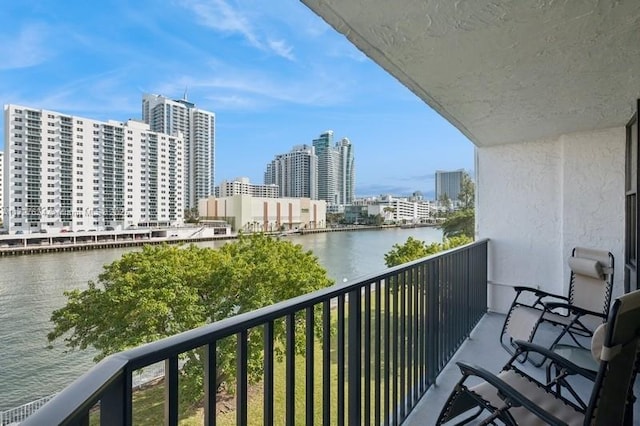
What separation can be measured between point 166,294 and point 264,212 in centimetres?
1731

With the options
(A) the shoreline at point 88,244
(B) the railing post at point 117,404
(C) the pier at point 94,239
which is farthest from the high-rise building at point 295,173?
(B) the railing post at point 117,404

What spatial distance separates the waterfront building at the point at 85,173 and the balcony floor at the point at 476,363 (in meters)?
25.6

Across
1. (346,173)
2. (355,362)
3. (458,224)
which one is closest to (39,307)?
(458,224)

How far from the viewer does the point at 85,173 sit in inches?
973

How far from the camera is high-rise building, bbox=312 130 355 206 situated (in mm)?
35919

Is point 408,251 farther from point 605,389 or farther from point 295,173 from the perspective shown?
point 295,173

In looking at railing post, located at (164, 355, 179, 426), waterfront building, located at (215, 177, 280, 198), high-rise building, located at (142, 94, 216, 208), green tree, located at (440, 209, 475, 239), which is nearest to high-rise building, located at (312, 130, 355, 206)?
waterfront building, located at (215, 177, 280, 198)

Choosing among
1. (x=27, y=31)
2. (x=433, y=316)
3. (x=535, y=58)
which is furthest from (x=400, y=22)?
(x=27, y=31)

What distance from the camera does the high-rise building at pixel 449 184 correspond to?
1275cm

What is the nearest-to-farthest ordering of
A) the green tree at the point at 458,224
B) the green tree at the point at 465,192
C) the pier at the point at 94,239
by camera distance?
the green tree at the point at 465,192
the green tree at the point at 458,224
the pier at the point at 94,239

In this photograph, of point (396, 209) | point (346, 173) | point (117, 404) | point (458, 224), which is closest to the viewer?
point (117, 404)

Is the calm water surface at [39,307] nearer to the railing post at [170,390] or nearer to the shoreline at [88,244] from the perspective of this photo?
A: the shoreline at [88,244]

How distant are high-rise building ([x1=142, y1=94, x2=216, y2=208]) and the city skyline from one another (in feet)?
14.5

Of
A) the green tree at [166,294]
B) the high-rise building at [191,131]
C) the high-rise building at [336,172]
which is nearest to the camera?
the green tree at [166,294]
